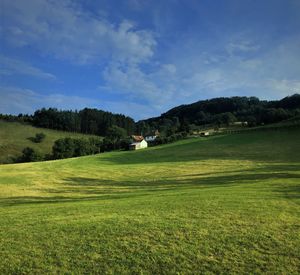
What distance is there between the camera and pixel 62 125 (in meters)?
152

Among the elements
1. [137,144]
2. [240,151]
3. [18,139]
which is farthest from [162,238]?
[18,139]

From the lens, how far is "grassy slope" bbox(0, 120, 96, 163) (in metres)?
100

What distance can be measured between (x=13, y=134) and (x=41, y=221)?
12364 cm

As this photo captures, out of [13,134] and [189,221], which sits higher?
[13,134]

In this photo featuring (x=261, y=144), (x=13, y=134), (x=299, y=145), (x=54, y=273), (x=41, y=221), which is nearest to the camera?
(x=54, y=273)

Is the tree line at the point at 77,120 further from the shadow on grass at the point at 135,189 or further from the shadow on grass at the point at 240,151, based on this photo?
the shadow on grass at the point at 135,189

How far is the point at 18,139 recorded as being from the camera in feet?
387

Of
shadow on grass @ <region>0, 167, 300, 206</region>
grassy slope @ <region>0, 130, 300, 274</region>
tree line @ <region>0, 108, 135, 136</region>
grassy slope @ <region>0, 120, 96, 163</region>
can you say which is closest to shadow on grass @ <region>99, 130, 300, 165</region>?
shadow on grass @ <region>0, 167, 300, 206</region>

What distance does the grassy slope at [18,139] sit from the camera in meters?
100

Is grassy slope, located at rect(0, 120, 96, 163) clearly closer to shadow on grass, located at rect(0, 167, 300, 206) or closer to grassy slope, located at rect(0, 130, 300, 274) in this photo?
shadow on grass, located at rect(0, 167, 300, 206)

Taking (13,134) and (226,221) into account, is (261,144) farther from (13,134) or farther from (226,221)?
(13,134)

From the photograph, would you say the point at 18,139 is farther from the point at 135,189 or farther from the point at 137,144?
the point at 135,189

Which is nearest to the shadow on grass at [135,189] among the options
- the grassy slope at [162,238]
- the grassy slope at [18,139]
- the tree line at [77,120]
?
the grassy slope at [162,238]

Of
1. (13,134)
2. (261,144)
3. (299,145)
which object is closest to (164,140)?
(261,144)
